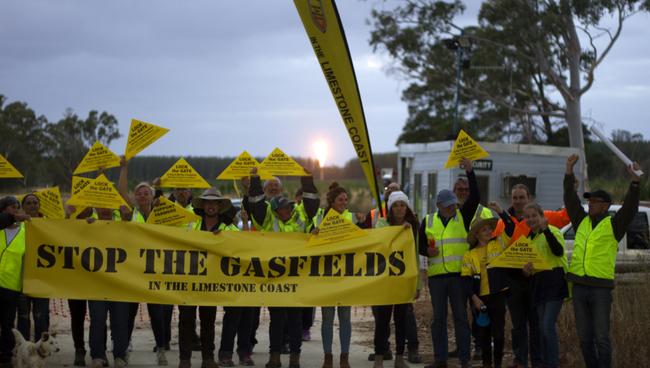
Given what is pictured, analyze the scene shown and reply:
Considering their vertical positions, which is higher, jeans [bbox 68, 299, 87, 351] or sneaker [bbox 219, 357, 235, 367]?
jeans [bbox 68, 299, 87, 351]

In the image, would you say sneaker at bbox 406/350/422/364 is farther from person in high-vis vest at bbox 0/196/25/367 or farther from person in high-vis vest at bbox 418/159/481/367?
person in high-vis vest at bbox 0/196/25/367

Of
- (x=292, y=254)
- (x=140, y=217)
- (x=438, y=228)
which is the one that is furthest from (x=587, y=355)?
(x=140, y=217)

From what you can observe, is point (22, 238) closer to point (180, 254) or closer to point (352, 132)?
point (180, 254)

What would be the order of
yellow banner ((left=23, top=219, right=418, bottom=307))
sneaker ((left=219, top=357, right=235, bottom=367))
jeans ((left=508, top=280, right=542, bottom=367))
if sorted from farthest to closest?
sneaker ((left=219, top=357, right=235, bottom=367)) → yellow banner ((left=23, top=219, right=418, bottom=307)) → jeans ((left=508, top=280, right=542, bottom=367))

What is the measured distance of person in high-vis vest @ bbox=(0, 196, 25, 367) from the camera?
9133 millimetres

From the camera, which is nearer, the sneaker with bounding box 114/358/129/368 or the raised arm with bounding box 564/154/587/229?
the raised arm with bounding box 564/154/587/229

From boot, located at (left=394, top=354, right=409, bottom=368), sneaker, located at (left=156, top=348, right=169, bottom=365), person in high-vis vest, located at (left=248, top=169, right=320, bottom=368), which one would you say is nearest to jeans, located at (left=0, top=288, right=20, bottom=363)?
sneaker, located at (left=156, top=348, right=169, bottom=365)

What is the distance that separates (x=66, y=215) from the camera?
10.1 metres

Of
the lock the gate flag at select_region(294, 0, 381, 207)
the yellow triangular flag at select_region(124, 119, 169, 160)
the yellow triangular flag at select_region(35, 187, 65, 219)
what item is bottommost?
the yellow triangular flag at select_region(35, 187, 65, 219)

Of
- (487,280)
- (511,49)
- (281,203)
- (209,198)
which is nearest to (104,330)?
(209,198)

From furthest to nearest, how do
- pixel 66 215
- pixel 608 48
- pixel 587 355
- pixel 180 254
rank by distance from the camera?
1. pixel 608 48
2. pixel 66 215
3. pixel 180 254
4. pixel 587 355

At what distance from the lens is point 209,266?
369 inches

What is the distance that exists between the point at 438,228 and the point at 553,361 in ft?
5.59

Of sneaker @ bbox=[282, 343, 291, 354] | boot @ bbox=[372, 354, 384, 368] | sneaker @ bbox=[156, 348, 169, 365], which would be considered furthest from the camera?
sneaker @ bbox=[282, 343, 291, 354]
